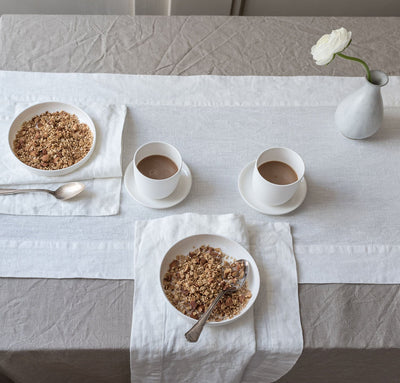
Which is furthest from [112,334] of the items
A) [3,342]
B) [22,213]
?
[22,213]

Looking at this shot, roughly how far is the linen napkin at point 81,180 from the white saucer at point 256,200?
0.27 metres

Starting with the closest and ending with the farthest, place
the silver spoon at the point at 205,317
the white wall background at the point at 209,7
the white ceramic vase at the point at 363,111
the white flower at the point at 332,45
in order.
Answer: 1. the silver spoon at the point at 205,317
2. the white flower at the point at 332,45
3. the white ceramic vase at the point at 363,111
4. the white wall background at the point at 209,7

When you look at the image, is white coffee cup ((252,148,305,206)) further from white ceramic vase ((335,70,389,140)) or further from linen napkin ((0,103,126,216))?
linen napkin ((0,103,126,216))

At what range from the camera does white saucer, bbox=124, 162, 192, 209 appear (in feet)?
3.00

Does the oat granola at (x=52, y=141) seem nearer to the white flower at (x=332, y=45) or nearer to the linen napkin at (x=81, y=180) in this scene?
the linen napkin at (x=81, y=180)

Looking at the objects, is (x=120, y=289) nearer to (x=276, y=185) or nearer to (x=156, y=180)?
(x=156, y=180)

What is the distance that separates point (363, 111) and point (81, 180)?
0.65 m

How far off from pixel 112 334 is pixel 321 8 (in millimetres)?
1653

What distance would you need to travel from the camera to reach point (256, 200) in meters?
0.94

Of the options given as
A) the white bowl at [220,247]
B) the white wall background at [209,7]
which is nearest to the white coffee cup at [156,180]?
the white bowl at [220,247]

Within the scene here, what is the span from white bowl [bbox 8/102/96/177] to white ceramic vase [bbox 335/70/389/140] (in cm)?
58

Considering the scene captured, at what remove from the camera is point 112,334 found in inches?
30.7

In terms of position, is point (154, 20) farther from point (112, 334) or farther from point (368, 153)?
point (112, 334)

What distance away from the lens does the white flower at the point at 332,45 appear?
2.81 ft
